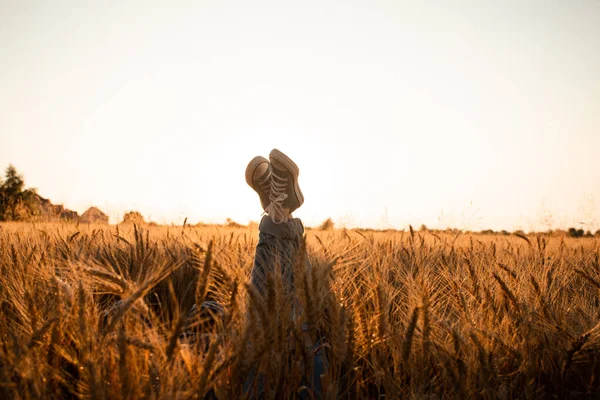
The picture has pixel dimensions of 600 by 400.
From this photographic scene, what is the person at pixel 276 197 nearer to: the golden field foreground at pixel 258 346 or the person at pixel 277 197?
the person at pixel 277 197

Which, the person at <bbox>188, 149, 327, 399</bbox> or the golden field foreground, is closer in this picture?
Result: the golden field foreground

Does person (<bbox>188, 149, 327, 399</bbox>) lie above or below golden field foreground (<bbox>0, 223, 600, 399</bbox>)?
above

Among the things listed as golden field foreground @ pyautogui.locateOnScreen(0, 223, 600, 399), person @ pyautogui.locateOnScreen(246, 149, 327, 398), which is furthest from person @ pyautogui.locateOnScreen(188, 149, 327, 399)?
golden field foreground @ pyautogui.locateOnScreen(0, 223, 600, 399)

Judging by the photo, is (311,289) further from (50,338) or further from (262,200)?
(262,200)

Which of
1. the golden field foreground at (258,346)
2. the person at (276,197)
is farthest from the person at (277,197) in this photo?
the golden field foreground at (258,346)

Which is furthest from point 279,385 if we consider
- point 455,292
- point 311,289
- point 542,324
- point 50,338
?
point 542,324

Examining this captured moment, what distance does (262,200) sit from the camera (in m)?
2.47

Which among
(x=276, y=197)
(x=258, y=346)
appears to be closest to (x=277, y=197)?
(x=276, y=197)

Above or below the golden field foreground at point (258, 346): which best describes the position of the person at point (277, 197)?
above

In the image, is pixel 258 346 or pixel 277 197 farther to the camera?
pixel 277 197

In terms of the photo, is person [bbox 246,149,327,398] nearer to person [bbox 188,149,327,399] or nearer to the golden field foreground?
person [bbox 188,149,327,399]

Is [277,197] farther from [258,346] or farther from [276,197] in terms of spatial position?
[258,346]

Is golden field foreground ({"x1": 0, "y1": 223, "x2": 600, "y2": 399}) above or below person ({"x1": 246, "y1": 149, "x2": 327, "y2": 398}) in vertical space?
below

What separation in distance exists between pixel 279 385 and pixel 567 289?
2.30m
